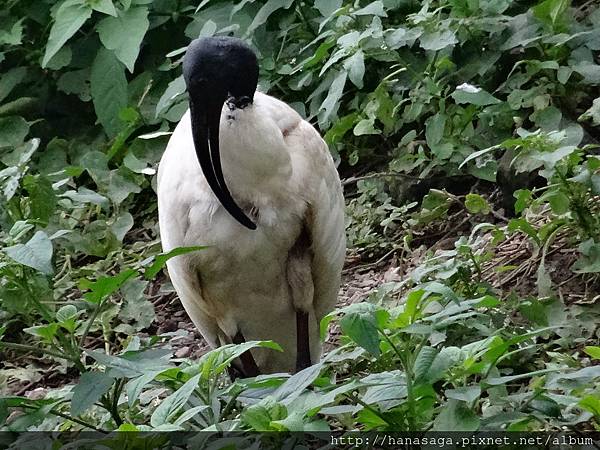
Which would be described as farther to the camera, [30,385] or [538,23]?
[538,23]

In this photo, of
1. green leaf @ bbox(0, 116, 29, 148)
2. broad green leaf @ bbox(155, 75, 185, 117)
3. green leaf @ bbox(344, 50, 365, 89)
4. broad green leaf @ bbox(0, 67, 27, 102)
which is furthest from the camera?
broad green leaf @ bbox(0, 67, 27, 102)

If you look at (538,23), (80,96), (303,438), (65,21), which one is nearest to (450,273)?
(303,438)

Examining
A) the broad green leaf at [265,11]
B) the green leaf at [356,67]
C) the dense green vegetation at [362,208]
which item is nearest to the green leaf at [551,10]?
the dense green vegetation at [362,208]

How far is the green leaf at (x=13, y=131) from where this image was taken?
6074 millimetres

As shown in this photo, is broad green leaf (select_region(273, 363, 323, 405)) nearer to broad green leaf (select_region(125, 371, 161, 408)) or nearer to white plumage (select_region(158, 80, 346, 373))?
broad green leaf (select_region(125, 371, 161, 408))

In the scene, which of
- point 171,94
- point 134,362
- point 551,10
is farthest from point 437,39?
point 134,362

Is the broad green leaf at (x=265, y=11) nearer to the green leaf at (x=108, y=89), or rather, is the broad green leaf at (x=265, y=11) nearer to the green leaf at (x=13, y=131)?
the green leaf at (x=108, y=89)

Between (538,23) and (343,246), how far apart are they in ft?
4.70

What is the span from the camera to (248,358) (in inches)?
166

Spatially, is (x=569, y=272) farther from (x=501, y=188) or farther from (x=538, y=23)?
(x=538, y=23)

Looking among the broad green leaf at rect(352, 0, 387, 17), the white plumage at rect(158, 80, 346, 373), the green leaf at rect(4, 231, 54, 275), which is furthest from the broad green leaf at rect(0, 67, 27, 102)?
the green leaf at rect(4, 231, 54, 275)

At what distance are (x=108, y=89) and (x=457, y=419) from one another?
12.0ft

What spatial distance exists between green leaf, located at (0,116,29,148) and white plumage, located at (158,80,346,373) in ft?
6.85

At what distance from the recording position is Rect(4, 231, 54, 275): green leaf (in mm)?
3039
